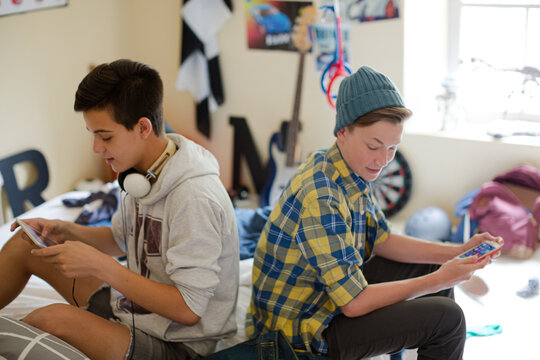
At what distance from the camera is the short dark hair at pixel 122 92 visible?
4.86 feet

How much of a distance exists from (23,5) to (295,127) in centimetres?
141

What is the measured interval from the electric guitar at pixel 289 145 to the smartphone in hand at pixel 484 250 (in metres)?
1.44

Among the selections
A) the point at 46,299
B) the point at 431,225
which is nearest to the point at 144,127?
the point at 46,299

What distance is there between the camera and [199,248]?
1.46 metres

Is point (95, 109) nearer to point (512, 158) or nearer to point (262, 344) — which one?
point (262, 344)

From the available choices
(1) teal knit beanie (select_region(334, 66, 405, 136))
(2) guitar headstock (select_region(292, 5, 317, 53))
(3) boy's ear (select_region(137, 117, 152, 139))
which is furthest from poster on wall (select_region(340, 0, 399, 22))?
(3) boy's ear (select_region(137, 117, 152, 139))

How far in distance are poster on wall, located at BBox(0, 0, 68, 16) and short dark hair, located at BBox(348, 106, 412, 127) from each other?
1.91m

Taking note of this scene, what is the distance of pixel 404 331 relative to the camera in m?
1.47

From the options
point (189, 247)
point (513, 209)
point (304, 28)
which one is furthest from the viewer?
point (304, 28)

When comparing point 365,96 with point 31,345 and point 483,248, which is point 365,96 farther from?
point 31,345

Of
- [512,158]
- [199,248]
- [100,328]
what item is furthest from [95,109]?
[512,158]

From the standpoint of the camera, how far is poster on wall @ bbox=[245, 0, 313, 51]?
299 cm

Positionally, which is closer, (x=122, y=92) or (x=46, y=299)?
(x=122, y=92)

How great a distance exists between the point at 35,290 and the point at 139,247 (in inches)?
22.0
